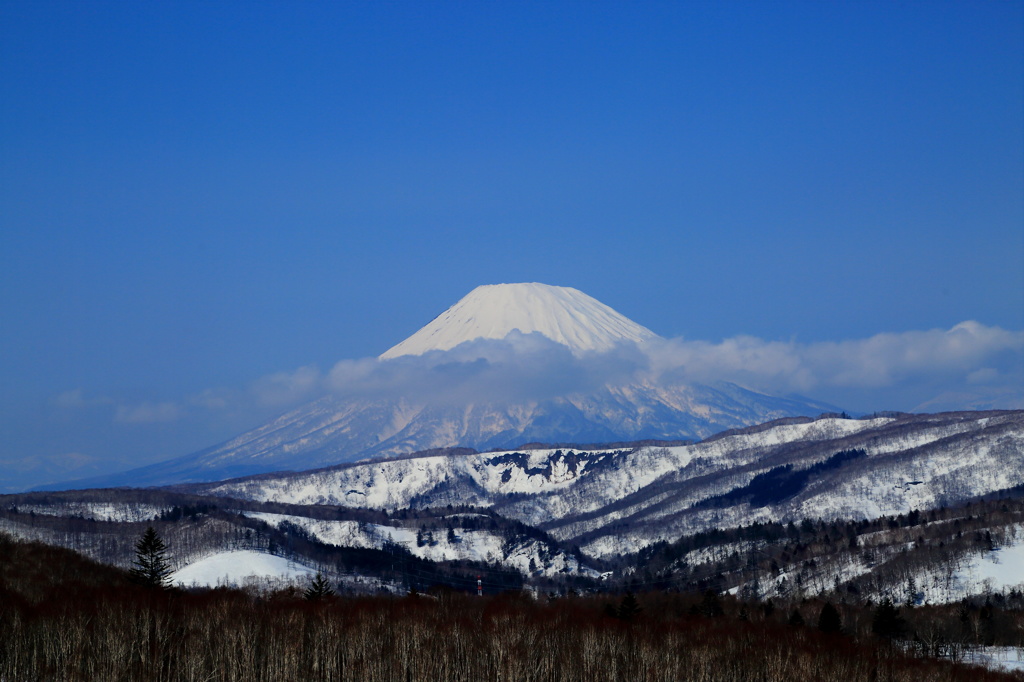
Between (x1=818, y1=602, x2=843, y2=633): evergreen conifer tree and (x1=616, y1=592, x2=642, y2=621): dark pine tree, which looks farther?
(x1=818, y1=602, x2=843, y2=633): evergreen conifer tree

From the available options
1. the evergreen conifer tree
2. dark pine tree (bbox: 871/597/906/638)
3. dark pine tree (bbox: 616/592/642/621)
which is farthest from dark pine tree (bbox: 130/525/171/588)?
dark pine tree (bbox: 871/597/906/638)

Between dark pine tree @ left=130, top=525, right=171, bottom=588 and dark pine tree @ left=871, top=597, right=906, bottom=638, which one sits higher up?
dark pine tree @ left=130, top=525, right=171, bottom=588

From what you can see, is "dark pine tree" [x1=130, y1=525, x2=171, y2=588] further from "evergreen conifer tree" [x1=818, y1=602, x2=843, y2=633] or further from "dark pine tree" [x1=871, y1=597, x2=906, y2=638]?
"dark pine tree" [x1=871, y1=597, x2=906, y2=638]

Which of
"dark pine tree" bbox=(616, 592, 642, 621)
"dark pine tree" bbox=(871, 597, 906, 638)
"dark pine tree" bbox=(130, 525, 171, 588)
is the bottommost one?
"dark pine tree" bbox=(871, 597, 906, 638)

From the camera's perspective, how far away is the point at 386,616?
110812 millimetres

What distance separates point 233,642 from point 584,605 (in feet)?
239

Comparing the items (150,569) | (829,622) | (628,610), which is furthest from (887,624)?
(150,569)

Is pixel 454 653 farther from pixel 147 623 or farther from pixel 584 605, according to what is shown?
pixel 584 605

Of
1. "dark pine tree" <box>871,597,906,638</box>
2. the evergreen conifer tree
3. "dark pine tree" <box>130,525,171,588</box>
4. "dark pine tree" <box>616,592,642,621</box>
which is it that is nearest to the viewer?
"dark pine tree" <box>130,525,171,588</box>

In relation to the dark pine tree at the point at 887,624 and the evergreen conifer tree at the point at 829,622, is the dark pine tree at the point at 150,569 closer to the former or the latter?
the evergreen conifer tree at the point at 829,622

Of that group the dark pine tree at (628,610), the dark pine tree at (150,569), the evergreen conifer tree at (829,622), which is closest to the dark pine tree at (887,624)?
the evergreen conifer tree at (829,622)

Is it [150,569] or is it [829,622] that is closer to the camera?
[150,569]

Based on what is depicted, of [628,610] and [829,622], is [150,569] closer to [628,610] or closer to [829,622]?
[628,610]

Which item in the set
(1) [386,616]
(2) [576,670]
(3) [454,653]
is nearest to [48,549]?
(1) [386,616]
